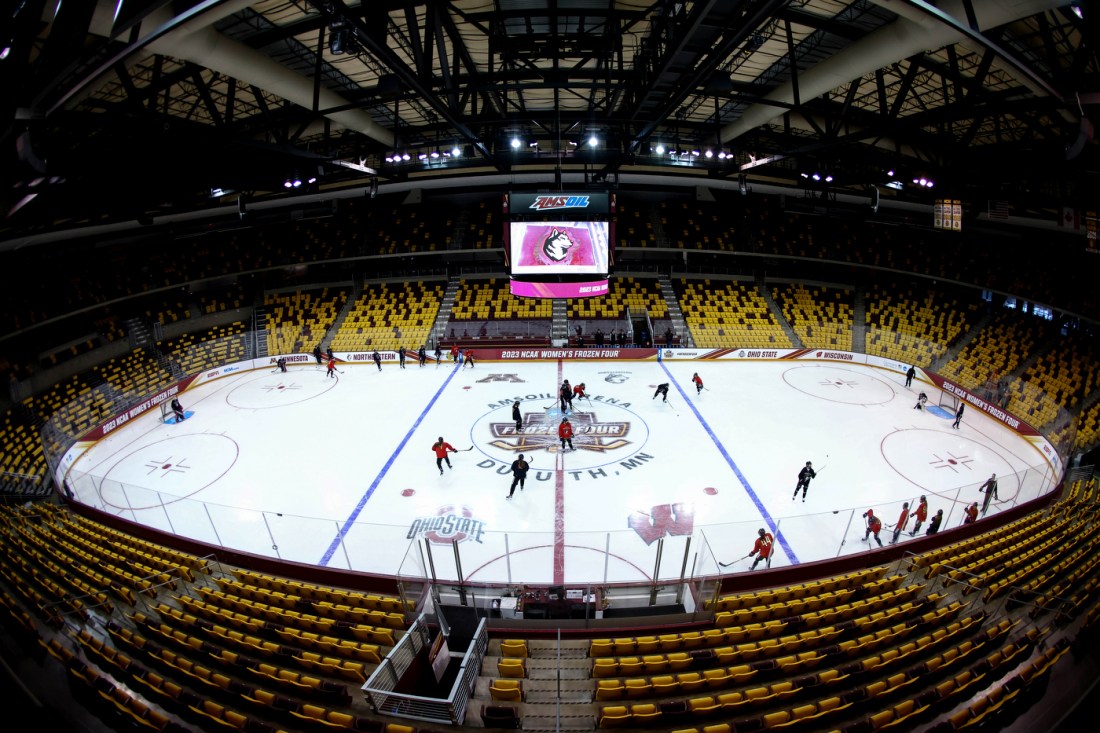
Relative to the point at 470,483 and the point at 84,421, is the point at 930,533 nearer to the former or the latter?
the point at 470,483

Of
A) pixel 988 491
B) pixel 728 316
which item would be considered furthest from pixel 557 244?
pixel 728 316

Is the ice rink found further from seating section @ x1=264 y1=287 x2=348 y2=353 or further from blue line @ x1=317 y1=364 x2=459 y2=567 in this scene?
seating section @ x1=264 y1=287 x2=348 y2=353

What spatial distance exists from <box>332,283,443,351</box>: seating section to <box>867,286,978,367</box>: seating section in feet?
79.5

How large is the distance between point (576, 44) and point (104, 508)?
16393 mm

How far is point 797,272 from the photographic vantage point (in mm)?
30281

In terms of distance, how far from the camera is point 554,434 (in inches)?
627

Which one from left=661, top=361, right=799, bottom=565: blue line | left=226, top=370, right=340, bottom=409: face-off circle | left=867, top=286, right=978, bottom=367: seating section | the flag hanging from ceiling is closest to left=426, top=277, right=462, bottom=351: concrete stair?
left=226, top=370, right=340, bottom=409: face-off circle

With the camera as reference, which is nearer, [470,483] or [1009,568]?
[1009,568]

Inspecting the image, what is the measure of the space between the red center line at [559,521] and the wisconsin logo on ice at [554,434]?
3.24 ft

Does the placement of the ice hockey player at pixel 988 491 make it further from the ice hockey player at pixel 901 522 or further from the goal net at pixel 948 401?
the goal net at pixel 948 401

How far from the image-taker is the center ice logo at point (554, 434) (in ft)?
49.4

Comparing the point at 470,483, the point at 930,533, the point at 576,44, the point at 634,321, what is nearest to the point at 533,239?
the point at 576,44

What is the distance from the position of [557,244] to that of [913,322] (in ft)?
68.6

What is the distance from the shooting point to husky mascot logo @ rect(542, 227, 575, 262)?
57.9ft
